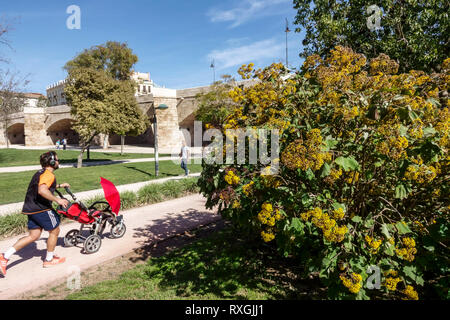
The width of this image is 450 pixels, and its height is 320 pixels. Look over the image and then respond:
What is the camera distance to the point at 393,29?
31.9 feet

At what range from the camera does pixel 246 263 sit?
4.22m

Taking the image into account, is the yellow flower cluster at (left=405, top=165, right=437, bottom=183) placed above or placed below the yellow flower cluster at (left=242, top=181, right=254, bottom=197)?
above

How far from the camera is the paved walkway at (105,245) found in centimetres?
383

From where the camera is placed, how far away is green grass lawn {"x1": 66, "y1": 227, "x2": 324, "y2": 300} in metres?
3.37

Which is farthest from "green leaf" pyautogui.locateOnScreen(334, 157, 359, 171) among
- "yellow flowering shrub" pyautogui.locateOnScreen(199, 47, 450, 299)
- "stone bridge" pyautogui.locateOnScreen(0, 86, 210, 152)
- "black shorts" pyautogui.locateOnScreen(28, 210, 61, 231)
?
"stone bridge" pyautogui.locateOnScreen(0, 86, 210, 152)

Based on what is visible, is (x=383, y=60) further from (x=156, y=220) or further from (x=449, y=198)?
(x=156, y=220)

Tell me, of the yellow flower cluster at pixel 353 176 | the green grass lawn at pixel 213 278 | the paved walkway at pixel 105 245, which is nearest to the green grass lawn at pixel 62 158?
the paved walkway at pixel 105 245

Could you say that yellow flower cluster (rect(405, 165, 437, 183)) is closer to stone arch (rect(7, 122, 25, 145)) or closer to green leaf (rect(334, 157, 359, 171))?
green leaf (rect(334, 157, 359, 171))

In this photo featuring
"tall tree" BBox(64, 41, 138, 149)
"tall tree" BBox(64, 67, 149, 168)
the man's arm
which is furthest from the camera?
"tall tree" BBox(64, 41, 138, 149)

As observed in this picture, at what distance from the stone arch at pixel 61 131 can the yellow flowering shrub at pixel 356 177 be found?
44.6 meters

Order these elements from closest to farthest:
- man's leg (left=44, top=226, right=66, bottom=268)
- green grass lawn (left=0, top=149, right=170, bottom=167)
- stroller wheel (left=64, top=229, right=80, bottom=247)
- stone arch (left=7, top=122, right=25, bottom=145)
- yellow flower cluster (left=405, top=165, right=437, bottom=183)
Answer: yellow flower cluster (left=405, top=165, right=437, bottom=183) < man's leg (left=44, top=226, right=66, bottom=268) < stroller wheel (left=64, top=229, right=80, bottom=247) < green grass lawn (left=0, top=149, right=170, bottom=167) < stone arch (left=7, top=122, right=25, bottom=145)

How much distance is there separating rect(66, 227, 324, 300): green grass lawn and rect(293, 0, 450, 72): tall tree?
313 inches
